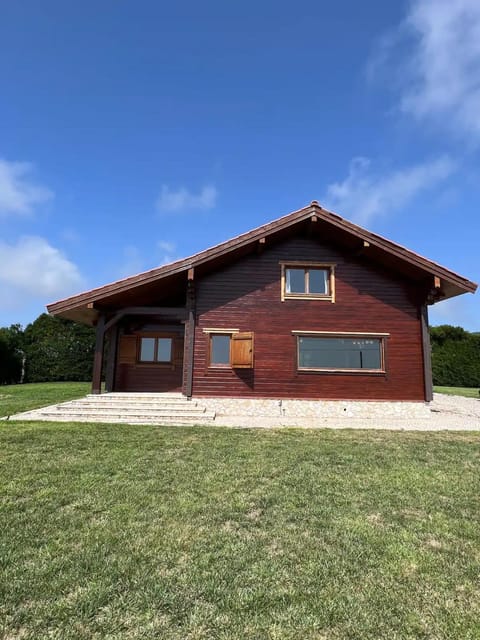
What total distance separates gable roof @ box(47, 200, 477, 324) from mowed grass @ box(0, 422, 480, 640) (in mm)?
5516

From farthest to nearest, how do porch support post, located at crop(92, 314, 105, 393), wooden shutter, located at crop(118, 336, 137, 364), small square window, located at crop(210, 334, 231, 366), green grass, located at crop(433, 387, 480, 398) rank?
green grass, located at crop(433, 387, 480, 398) < wooden shutter, located at crop(118, 336, 137, 364) < small square window, located at crop(210, 334, 231, 366) < porch support post, located at crop(92, 314, 105, 393)

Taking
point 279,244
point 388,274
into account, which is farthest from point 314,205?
point 388,274

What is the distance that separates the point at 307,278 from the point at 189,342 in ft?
13.6

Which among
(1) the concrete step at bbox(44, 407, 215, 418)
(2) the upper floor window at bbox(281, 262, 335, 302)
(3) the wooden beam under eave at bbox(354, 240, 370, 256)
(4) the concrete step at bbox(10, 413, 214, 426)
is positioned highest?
(3) the wooden beam under eave at bbox(354, 240, 370, 256)

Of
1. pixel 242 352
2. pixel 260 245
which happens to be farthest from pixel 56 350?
pixel 260 245

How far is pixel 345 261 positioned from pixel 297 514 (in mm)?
9404

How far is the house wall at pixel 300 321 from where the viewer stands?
447 inches

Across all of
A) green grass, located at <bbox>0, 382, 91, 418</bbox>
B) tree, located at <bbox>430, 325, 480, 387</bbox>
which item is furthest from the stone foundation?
tree, located at <bbox>430, 325, 480, 387</bbox>

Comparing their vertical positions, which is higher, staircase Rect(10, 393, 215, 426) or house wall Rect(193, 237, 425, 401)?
house wall Rect(193, 237, 425, 401)

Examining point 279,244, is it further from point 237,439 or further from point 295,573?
point 295,573

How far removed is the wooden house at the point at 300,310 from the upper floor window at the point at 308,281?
0.03 metres

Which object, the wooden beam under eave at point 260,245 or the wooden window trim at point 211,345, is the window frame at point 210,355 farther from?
the wooden beam under eave at point 260,245

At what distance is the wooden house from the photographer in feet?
36.6

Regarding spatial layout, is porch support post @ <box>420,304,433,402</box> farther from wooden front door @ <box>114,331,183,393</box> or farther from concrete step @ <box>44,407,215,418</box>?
wooden front door @ <box>114,331,183,393</box>
